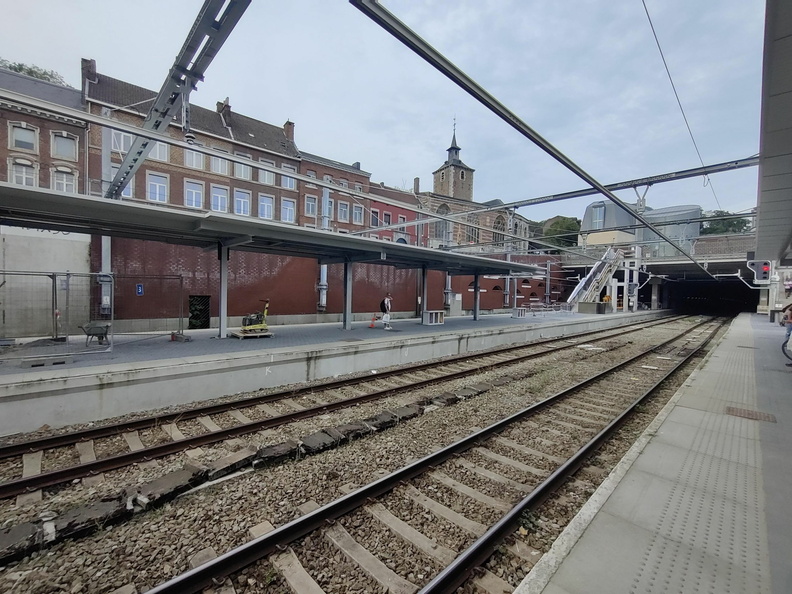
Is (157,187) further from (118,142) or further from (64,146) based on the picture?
(118,142)

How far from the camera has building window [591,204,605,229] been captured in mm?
53312

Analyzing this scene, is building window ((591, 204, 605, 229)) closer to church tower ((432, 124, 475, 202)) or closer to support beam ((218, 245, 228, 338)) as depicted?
church tower ((432, 124, 475, 202))

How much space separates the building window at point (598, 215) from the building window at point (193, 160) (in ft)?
169

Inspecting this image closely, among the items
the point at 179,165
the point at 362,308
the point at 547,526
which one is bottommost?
the point at 547,526

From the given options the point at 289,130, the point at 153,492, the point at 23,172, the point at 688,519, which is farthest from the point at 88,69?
the point at 688,519

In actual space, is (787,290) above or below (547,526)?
above

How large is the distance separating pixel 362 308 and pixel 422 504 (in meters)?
17.8

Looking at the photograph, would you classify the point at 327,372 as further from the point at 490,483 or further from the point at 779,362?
the point at 779,362

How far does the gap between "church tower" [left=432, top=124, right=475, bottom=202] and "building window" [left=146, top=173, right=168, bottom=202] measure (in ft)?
149

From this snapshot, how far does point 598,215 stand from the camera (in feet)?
177

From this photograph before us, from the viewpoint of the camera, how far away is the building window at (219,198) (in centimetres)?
3019

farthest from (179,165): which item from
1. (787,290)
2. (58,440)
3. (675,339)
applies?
(787,290)

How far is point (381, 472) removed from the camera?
4.75m

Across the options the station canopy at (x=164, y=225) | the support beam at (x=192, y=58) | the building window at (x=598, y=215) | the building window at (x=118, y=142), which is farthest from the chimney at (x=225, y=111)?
the building window at (x=598, y=215)
